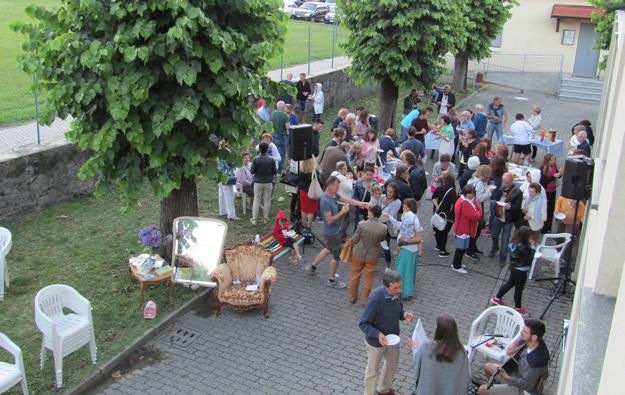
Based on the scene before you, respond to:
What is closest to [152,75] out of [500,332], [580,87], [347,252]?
[347,252]

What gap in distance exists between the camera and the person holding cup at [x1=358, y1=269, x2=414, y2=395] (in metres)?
6.75

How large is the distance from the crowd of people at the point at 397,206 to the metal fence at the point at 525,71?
18.6m

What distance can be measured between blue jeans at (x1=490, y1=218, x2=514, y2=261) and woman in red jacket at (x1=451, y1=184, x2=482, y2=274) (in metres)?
0.78

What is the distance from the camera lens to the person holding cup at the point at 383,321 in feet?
22.1

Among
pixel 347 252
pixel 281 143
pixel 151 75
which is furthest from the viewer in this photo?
pixel 281 143

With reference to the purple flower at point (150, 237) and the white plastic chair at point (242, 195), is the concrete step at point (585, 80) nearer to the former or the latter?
the white plastic chair at point (242, 195)

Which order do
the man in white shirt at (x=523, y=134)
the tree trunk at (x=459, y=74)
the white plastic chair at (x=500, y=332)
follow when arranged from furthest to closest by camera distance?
the tree trunk at (x=459, y=74), the man in white shirt at (x=523, y=134), the white plastic chair at (x=500, y=332)

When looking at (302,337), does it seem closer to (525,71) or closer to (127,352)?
(127,352)

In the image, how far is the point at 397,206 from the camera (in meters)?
10.4

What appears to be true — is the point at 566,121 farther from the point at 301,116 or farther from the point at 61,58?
the point at 61,58

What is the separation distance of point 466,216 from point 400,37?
22.6ft

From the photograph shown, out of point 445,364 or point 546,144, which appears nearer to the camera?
point 445,364

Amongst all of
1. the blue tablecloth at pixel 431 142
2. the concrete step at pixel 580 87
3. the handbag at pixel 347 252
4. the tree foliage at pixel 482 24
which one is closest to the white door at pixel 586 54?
the concrete step at pixel 580 87

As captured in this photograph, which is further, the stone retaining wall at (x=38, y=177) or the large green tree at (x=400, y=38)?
the large green tree at (x=400, y=38)
